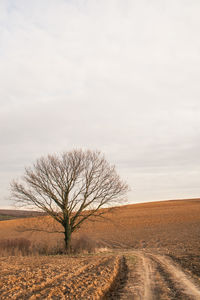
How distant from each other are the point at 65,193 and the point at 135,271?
1179 cm

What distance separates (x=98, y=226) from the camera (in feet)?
160

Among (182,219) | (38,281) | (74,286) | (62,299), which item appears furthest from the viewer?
(182,219)

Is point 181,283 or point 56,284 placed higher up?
point 56,284

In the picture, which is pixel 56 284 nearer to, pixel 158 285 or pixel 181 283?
pixel 158 285

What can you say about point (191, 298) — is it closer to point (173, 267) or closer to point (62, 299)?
point (62, 299)

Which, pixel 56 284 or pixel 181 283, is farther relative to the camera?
pixel 181 283

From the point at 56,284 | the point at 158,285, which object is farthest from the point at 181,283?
the point at 56,284

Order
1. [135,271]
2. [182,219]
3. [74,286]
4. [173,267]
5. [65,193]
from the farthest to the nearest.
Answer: [182,219] → [65,193] → [173,267] → [135,271] → [74,286]

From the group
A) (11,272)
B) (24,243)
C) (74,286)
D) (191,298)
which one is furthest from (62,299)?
(24,243)

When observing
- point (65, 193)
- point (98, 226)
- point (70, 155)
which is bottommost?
point (98, 226)

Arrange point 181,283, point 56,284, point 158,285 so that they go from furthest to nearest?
point 181,283 < point 158,285 < point 56,284

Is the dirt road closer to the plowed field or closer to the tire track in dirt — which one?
the tire track in dirt

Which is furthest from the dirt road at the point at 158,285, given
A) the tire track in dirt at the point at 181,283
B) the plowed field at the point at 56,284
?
the plowed field at the point at 56,284

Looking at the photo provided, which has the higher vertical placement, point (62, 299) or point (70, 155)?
point (70, 155)
